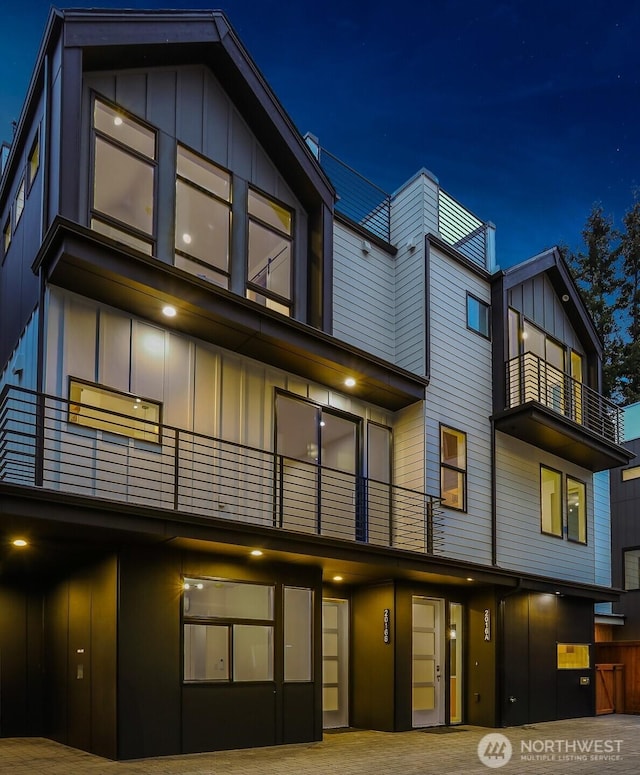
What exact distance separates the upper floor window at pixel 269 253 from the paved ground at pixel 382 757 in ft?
22.3

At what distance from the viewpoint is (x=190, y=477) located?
1154 cm

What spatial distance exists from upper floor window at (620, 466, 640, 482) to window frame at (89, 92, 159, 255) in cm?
1603

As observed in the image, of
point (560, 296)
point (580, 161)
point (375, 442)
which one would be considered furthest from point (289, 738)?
point (580, 161)

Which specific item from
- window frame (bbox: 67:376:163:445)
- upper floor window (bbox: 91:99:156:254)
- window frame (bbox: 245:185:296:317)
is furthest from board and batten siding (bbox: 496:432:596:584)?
upper floor window (bbox: 91:99:156:254)

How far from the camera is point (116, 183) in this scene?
11.5 m

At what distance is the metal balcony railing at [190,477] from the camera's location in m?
10.0

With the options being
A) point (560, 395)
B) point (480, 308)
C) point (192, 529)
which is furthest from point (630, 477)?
point (192, 529)

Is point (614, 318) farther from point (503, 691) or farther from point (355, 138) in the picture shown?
point (355, 138)

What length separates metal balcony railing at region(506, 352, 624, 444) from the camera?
1688cm

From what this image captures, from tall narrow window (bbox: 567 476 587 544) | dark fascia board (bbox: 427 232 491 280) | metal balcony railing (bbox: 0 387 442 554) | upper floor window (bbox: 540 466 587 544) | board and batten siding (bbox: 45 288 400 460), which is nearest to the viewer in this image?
metal balcony railing (bbox: 0 387 442 554)

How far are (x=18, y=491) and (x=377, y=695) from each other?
7945mm

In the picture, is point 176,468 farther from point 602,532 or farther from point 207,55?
point 602,532

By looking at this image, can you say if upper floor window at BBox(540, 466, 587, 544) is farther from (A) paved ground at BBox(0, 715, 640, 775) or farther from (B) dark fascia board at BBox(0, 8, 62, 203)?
(B) dark fascia board at BBox(0, 8, 62, 203)

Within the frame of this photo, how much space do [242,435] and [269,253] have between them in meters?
3.22
